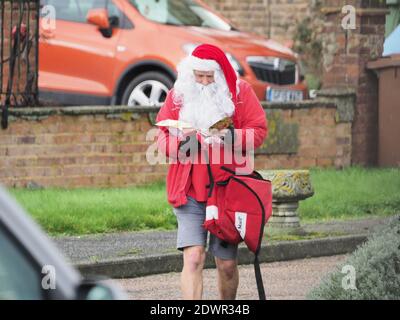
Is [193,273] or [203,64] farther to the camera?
Answer: [203,64]

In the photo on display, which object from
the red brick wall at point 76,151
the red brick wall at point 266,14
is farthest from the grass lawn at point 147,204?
the red brick wall at point 266,14

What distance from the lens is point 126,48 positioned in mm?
17000

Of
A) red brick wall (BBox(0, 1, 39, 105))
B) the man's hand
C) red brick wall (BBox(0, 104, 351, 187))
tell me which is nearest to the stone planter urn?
red brick wall (BBox(0, 104, 351, 187))

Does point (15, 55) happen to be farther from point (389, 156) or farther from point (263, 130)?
point (263, 130)

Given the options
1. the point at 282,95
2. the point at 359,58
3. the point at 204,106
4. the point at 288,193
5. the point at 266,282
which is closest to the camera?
the point at 204,106

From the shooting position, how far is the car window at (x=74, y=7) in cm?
1738

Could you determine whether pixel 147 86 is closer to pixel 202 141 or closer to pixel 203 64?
pixel 203 64

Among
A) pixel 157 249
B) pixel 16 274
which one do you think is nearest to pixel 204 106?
pixel 157 249

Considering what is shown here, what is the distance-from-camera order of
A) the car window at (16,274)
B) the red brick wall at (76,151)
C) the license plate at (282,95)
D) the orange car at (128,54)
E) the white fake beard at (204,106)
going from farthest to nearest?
the license plate at (282,95)
the orange car at (128,54)
the red brick wall at (76,151)
the white fake beard at (204,106)
the car window at (16,274)

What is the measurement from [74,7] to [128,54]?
105cm

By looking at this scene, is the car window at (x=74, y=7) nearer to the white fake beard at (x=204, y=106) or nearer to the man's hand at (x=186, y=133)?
the white fake beard at (x=204, y=106)

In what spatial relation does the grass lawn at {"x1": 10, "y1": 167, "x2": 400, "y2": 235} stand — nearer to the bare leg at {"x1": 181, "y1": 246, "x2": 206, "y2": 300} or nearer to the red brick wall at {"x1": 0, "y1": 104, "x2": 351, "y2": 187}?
the red brick wall at {"x1": 0, "y1": 104, "x2": 351, "y2": 187}

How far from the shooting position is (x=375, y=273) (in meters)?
8.07

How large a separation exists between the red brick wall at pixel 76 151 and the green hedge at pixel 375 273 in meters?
7.62
